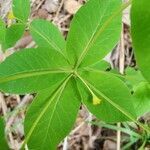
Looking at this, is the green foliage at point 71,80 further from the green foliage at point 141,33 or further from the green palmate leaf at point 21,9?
the green foliage at point 141,33

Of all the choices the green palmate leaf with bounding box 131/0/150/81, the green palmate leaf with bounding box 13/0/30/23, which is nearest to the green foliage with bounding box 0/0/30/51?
the green palmate leaf with bounding box 13/0/30/23

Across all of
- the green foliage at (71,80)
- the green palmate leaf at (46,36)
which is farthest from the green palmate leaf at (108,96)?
the green palmate leaf at (46,36)

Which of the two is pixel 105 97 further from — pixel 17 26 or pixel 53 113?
pixel 17 26

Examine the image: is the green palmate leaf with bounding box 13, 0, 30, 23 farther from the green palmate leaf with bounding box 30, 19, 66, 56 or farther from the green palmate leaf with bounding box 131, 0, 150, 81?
the green palmate leaf with bounding box 131, 0, 150, 81

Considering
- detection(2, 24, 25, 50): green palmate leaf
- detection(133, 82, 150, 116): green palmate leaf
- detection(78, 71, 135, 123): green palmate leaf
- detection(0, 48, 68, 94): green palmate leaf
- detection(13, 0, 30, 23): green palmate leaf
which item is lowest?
detection(133, 82, 150, 116): green palmate leaf

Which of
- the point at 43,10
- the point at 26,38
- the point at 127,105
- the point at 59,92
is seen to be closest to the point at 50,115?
the point at 59,92

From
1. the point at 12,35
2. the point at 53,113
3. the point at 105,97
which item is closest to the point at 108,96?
the point at 105,97

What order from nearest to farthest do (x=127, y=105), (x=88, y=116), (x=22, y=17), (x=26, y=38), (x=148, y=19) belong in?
1. (x=148, y=19)
2. (x=127, y=105)
3. (x=22, y=17)
4. (x=88, y=116)
5. (x=26, y=38)

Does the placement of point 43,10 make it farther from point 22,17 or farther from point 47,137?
point 47,137
